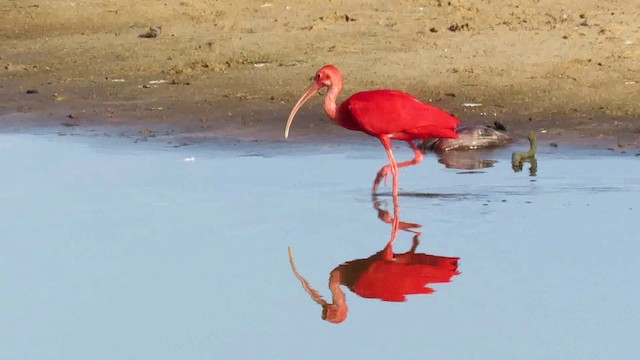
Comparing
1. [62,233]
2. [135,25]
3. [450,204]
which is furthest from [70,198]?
[135,25]

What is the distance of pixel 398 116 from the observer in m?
9.83

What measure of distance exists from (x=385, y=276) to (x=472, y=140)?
3.68 meters

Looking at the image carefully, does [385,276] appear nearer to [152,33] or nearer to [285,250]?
[285,250]

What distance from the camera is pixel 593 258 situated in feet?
24.6

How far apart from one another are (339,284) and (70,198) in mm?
2710

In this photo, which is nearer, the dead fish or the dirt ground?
the dead fish

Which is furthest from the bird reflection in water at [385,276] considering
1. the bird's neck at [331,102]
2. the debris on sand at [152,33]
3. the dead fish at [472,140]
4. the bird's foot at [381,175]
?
the debris on sand at [152,33]

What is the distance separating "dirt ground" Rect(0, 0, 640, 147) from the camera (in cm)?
1223

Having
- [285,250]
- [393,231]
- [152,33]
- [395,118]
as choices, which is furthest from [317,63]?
[285,250]

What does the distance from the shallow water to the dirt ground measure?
1.13 metres

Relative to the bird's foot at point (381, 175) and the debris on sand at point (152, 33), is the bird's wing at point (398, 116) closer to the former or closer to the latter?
the bird's foot at point (381, 175)

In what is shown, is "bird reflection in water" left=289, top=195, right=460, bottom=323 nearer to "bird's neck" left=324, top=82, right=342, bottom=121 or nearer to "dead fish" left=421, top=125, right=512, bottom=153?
"bird's neck" left=324, top=82, right=342, bottom=121

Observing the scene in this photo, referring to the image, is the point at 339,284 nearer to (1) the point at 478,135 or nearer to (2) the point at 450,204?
(2) the point at 450,204

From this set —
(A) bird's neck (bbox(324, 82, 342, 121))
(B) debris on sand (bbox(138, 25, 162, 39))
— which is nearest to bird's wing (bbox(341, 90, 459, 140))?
(A) bird's neck (bbox(324, 82, 342, 121))
